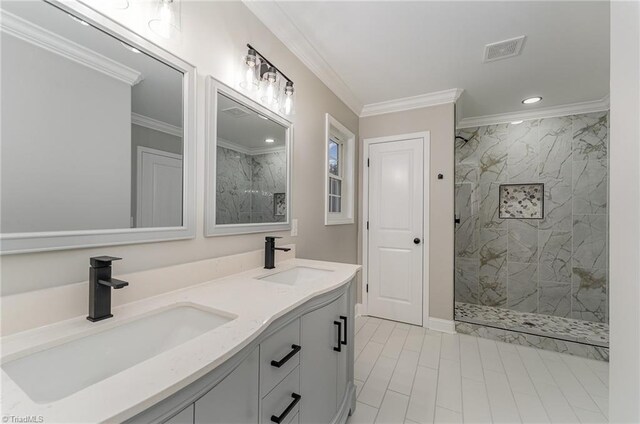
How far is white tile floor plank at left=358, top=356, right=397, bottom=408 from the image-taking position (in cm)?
174

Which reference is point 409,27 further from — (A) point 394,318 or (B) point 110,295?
(A) point 394,318

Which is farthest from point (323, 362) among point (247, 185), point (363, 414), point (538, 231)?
point (538, 231)

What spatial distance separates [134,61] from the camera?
3.36 feet

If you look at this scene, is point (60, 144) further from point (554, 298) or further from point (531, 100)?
point (554, 298)

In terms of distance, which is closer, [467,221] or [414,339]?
[414,339]

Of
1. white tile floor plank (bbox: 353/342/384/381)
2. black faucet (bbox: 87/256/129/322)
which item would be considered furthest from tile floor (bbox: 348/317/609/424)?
black faucet (bbox: 87/256/129/322)

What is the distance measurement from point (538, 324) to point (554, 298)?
0.51 meters

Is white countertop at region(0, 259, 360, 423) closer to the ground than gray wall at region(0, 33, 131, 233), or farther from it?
closer to the ground

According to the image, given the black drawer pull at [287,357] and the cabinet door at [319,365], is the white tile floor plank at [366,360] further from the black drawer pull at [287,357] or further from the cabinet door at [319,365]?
the black drawer pull at [287,357]

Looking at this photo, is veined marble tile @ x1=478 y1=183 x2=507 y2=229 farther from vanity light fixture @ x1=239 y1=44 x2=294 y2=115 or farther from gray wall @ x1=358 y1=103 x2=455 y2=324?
vanity light fixture @ x1=239 y1=44 x2=294 y2=115

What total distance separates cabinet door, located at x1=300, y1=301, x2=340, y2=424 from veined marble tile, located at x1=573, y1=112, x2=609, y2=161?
3.66 m

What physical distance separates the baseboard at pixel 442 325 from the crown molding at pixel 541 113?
259 cm

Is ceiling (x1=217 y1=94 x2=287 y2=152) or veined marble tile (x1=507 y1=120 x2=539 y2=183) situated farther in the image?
veined marble tile (x1=507 y1=120 x2=539 y2=183)

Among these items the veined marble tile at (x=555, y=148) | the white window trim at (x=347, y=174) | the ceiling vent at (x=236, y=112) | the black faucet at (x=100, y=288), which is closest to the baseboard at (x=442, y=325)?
the white window trim at (x=347, y=174)
